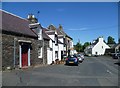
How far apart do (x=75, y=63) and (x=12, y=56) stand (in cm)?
A: 1176

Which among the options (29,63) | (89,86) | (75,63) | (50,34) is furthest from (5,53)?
(50,34)

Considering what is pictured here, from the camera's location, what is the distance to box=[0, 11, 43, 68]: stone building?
19.4m

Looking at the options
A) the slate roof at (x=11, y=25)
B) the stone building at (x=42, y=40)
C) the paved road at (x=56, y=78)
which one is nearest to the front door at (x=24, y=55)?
the slate roof at (x=11, y=25)

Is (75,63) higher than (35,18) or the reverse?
the reverse

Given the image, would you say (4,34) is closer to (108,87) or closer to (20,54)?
(20,54)

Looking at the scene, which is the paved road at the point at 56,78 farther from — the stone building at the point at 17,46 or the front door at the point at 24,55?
the front door at the point at 24,55

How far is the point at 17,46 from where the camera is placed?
21422mm

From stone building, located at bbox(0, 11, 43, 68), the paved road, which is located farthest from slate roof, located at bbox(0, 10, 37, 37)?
the paved road

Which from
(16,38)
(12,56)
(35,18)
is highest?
(35,18)

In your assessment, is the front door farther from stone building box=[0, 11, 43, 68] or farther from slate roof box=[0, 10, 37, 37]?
slate roof box=[0, 10, 37, 37]

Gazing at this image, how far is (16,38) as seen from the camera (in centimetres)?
2116

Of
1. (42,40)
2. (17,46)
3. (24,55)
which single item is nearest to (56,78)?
(17,46)

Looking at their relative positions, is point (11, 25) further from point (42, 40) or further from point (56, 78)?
point (56, 78)

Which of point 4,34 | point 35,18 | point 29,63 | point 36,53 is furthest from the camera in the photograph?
point 35,18
